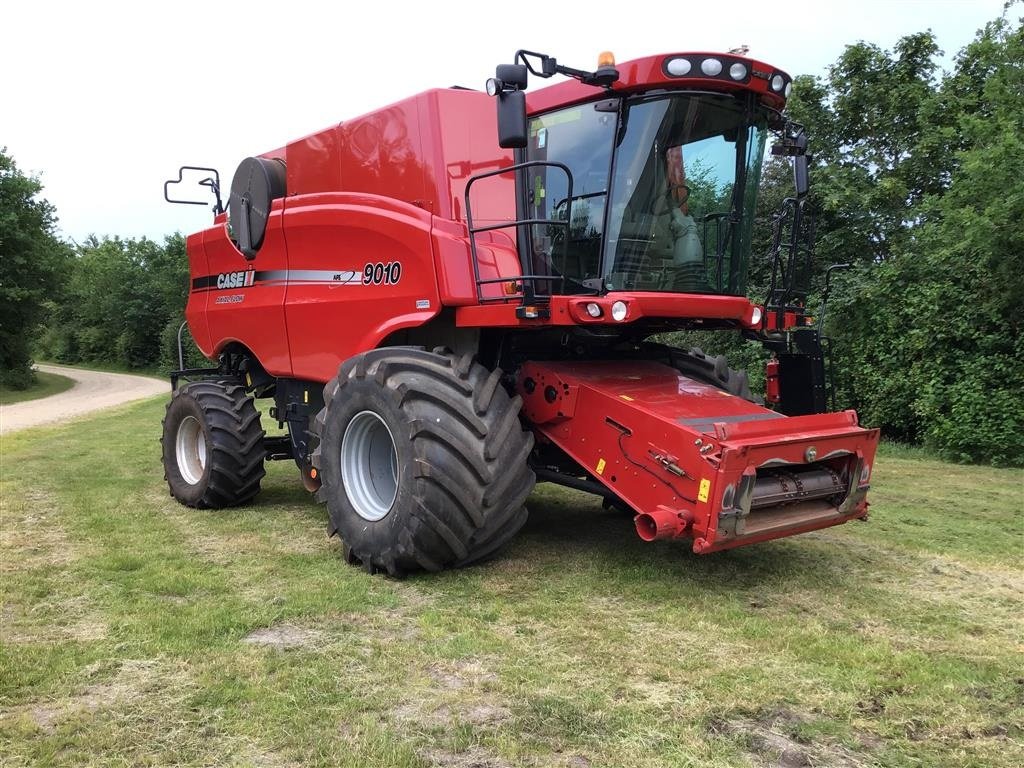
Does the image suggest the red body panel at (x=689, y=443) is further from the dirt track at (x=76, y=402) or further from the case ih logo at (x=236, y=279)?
the dirt track at (x=76, y=402)

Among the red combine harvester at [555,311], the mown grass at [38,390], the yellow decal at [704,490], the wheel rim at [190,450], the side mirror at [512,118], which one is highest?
the side mirror at [512,118]

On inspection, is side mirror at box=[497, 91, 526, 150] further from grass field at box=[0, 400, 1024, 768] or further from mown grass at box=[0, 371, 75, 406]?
mown grass at box=[0, 371, 75, 406]

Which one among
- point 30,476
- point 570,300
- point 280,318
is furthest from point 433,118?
point 30,476

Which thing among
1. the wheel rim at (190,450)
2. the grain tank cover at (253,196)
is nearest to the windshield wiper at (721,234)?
the grain tank cover at (253,196)

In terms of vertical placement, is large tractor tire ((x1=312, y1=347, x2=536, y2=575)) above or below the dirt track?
above

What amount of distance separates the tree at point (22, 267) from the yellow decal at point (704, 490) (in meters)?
30.3

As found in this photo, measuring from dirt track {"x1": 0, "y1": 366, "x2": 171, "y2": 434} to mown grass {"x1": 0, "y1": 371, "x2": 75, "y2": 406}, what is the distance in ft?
1.32

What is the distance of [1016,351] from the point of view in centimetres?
989

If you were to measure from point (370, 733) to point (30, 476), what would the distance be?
7.48 meters

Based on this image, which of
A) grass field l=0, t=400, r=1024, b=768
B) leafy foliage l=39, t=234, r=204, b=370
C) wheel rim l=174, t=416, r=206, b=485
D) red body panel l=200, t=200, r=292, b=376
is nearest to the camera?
grass field l=0, t=400, r=1024, b=768

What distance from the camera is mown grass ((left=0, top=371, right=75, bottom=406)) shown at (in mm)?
26188

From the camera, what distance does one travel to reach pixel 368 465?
5.35 m

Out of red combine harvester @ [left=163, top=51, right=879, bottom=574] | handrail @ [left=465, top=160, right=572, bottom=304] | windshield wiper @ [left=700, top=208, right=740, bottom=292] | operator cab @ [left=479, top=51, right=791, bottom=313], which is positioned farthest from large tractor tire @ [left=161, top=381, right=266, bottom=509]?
windshield wiper @ [left=700, top=208, right=740, bottom=292]

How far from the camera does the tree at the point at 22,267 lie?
93.3 ft
